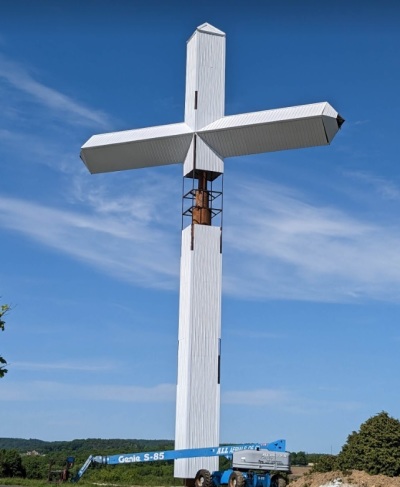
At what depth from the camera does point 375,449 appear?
99.5 ft

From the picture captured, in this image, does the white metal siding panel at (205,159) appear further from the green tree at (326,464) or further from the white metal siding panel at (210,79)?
the green tree at (326,464)

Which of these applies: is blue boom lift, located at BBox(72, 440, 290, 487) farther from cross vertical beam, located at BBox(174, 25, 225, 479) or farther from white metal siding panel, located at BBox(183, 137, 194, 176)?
white metal siding panel, located at BBox(183, 137, 194, 176)

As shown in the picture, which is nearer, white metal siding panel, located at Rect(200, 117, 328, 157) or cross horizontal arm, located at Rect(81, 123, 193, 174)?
white metal siding panel, located at Rect(200, 117, 328, 157)

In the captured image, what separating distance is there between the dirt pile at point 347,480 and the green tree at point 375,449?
23.0 inches

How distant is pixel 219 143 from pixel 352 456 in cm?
1455

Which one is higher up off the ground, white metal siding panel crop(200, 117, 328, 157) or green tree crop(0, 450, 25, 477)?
white metal siding panel crop(200, 117, 328, 157)

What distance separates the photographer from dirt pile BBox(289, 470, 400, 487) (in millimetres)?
28266

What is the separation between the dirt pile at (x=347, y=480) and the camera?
92.7 ft

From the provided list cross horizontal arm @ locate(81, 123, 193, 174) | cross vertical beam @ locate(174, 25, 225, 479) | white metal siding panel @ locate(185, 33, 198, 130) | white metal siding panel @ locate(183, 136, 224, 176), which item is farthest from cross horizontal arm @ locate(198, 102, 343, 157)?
cross horizontal arm @ locate(81, 123, 193, 174)

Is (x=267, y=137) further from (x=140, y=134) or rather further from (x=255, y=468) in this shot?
(x=255, y=468)

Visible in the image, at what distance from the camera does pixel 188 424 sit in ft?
105

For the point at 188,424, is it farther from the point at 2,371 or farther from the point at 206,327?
the point at 2,371

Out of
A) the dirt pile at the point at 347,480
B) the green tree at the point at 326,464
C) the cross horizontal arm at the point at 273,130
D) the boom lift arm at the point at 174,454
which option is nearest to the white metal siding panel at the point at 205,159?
the cross horizontal arm at the point at 273,130

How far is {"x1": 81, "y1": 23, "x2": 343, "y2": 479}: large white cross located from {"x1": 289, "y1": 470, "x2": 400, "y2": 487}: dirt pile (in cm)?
424
